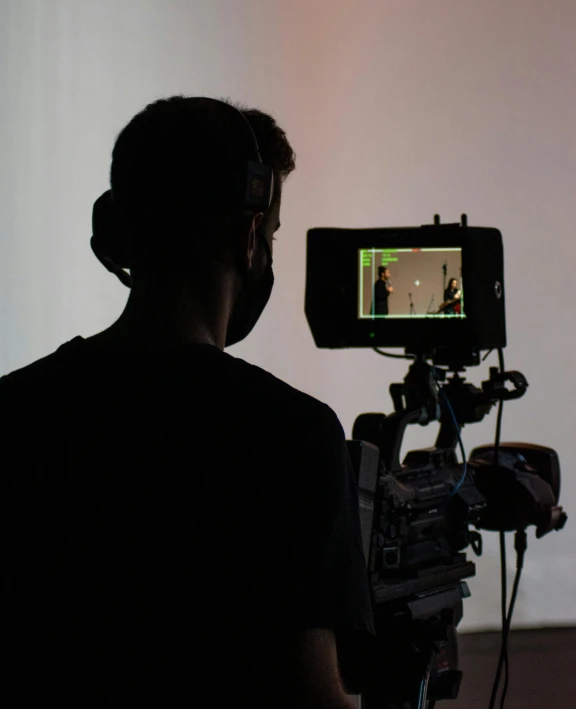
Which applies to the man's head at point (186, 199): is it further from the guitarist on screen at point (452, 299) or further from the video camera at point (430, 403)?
the guitarist on screen at point (452, 299)

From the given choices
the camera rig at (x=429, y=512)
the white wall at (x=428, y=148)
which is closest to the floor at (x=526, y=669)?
the white wall at (x=428, y=148)

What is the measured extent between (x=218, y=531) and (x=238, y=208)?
29cm

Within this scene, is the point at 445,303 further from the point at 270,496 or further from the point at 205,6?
the point at 205,6

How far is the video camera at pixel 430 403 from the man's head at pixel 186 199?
53 cm

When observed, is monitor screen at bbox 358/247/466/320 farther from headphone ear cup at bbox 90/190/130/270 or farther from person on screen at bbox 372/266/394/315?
headphone ear cup at bbox 90/190/130/270

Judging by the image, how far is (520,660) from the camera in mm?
2791

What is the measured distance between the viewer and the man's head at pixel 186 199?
2.54ft

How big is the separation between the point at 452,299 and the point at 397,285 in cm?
10

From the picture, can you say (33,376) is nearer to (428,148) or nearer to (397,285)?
(397,285)

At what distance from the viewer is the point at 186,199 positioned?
0.77 meters

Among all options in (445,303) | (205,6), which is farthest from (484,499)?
(205,6)

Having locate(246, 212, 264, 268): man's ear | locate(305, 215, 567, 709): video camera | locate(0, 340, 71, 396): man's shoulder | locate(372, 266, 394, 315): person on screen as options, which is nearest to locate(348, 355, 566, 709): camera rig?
locate(305, 215, 567, 709): video camera

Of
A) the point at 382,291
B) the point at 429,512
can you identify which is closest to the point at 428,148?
the point at 382,291

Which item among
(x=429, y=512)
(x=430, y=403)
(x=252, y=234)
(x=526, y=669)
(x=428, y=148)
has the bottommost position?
(x=526, y=669)
